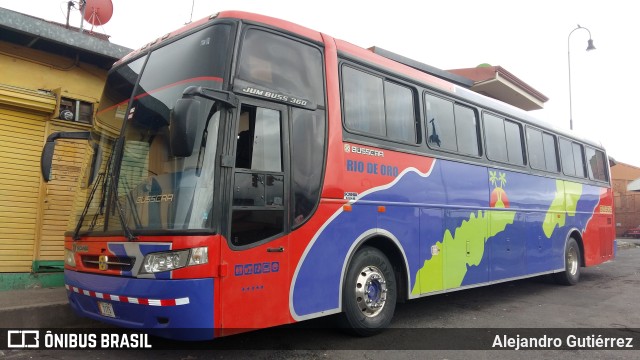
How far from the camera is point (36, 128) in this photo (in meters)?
7.89

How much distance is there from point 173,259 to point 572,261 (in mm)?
9868

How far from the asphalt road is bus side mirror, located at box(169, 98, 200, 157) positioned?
2339 mm

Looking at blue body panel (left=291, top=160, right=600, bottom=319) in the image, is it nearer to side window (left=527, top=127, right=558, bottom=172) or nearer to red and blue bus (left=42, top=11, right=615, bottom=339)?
red and blue bus (left=42, top=11, right=615, bottom=339)

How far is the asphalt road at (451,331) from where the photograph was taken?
5.20 meters

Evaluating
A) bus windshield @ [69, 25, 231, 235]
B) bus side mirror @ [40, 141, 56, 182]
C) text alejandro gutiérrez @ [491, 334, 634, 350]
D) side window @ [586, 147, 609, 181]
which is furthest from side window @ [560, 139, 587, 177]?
bus side mirror @ [40, 141, 56, 182]

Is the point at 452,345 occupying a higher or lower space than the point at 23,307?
lower

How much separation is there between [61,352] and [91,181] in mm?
1971

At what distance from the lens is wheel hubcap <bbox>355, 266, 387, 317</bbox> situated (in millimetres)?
5629

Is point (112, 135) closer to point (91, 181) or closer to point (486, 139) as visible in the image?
point (91, 181)

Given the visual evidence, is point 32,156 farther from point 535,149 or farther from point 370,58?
point 535,149

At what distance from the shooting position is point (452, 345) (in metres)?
5.59

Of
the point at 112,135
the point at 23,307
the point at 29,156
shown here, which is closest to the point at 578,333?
the point at 112,135

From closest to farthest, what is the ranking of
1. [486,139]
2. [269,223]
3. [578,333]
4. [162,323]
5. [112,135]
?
[162,323]
[269,223]
[112,135]
[578,333]
[486,139]

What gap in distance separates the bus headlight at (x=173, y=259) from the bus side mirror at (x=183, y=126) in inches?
33.6
